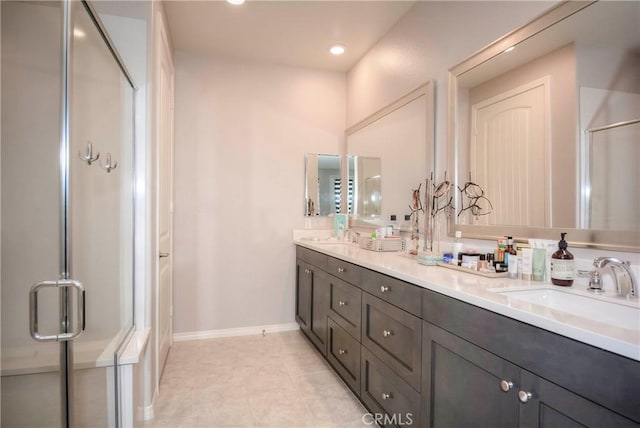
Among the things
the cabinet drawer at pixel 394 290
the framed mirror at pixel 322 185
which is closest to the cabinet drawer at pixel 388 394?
the cabinet drawer at pixel 394 290

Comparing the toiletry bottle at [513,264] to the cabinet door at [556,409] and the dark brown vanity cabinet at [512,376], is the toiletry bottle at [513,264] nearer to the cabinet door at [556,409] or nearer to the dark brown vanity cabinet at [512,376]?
the dark brown vanity cabinet at [512,376]

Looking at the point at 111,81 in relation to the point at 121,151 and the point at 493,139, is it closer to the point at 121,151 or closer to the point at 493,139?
the point at 121,151

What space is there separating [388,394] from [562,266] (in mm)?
966

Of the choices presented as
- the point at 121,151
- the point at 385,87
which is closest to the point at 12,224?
the point at 121,151

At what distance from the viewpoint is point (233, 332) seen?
3363 mm

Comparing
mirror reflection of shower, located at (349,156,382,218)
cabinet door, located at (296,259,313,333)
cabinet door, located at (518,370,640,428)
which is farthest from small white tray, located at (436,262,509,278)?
cabinet door, located at (296,259,313,333)

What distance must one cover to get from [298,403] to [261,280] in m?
1.45

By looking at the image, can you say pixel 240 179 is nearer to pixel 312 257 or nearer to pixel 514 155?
pixel 312 257

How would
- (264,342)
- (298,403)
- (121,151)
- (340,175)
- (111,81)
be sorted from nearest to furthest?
(111,81) → (121,151) → (298,403) → (264,342) → (340,175)

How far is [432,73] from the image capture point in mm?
2309

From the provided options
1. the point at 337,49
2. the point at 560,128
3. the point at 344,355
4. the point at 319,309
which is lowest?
the point at 344,355

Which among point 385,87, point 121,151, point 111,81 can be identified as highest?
point 385,87

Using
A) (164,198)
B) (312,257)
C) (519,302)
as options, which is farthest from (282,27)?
A: (519,302)

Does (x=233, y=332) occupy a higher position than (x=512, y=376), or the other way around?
(x=512, y=376)
